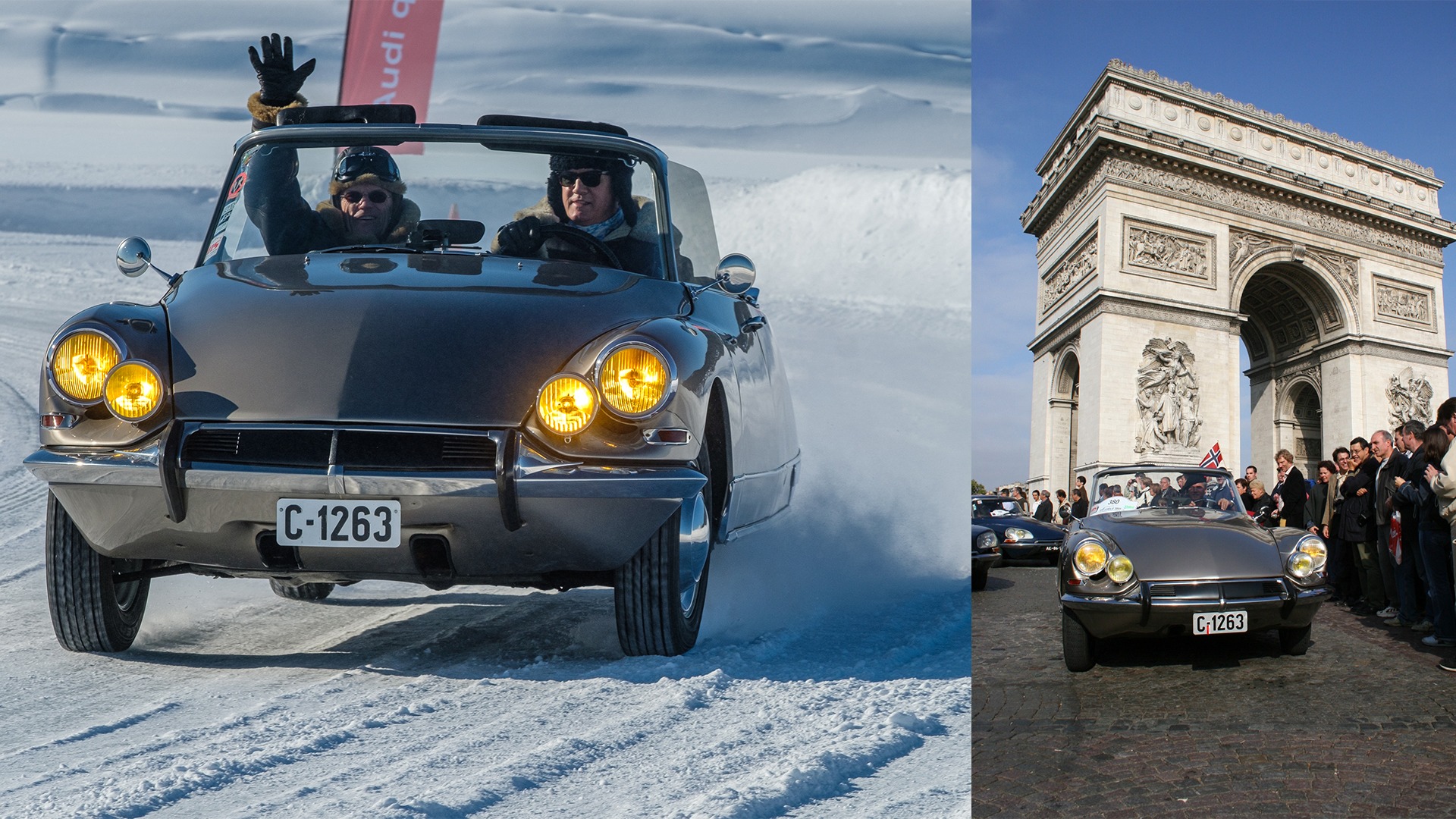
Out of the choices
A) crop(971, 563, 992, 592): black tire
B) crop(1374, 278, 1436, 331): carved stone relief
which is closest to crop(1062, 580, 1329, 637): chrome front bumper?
crop(971, 563, 992, 592): black tire

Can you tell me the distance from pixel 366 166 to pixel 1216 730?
3702mm

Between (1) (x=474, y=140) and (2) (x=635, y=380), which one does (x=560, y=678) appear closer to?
(2) (x=635, y=380)

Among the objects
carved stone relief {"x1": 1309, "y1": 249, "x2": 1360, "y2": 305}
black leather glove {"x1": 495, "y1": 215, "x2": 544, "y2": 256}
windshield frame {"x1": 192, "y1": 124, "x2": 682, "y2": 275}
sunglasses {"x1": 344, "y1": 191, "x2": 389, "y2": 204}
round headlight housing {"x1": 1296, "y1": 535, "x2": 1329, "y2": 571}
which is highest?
carved stone relief {"x1": 1309, "y1": 249, "x2": 1360, "y2": 305}

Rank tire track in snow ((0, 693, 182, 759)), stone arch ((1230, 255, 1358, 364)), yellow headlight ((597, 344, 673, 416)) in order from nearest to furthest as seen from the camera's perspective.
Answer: tire track in snow ((0, 693, 182, 759)), yellow headlight ((597, 344, 673, 416)), stone arch ((1230, 255, 1358, 364))

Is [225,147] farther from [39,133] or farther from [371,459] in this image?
[371,459]

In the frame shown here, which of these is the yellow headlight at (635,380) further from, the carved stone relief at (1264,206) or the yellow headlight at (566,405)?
the carved stone relief at (1264,206)

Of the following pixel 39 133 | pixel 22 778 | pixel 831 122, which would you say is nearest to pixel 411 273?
pixel 22 778

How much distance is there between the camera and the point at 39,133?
1393 cm

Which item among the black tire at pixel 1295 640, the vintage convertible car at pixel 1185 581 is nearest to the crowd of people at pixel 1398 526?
the black tire at pixel 1295 640

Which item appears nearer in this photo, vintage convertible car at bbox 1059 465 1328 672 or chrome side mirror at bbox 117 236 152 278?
chrome side mirror at bbox 117 236 152 278

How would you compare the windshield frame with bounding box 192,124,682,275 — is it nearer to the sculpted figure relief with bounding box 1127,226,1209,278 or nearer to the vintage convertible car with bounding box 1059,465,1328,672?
the vintage convertible car with bounding box 1059,465,1328,672

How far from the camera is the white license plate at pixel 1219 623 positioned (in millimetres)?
4770

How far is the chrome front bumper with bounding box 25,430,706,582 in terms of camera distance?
110 inches

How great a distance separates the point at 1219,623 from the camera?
4797mm
